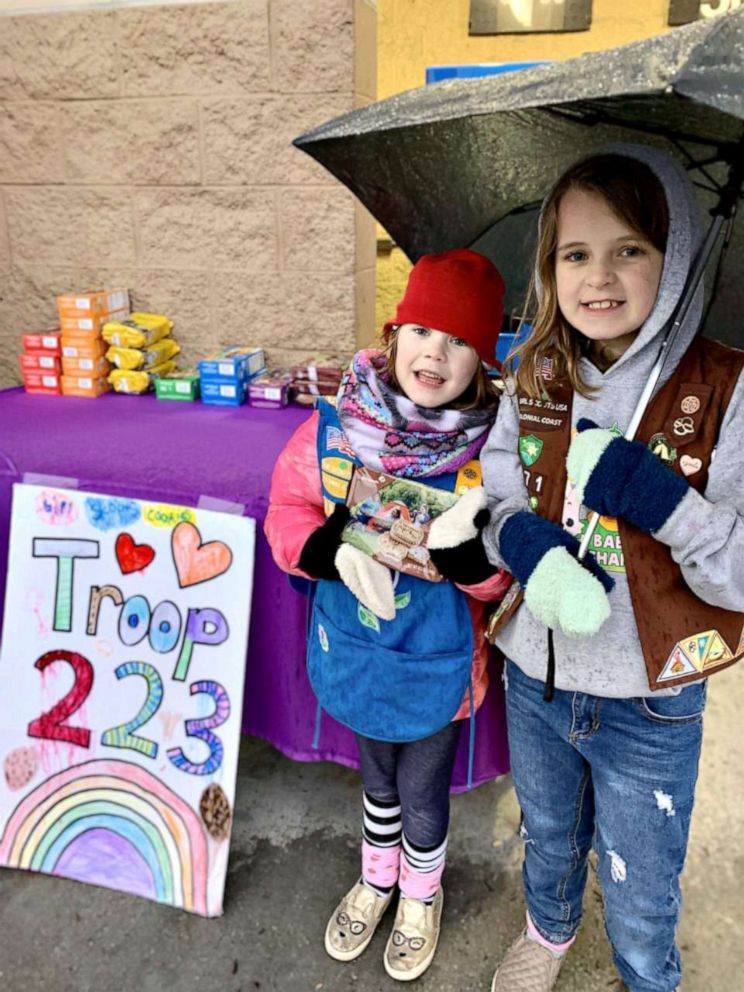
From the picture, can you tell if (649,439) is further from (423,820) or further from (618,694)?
(423,820)

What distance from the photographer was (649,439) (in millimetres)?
1177

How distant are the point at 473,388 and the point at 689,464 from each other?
0.47 metres

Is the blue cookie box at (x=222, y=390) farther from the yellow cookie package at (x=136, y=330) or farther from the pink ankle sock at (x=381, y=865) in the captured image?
the pink ankle sock at (x=381, y=865)

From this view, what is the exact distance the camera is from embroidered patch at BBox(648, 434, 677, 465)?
116 centimetres

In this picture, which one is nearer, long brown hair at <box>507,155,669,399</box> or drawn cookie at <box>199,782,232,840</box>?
long brown hair at <box>507,155,669,399</box>

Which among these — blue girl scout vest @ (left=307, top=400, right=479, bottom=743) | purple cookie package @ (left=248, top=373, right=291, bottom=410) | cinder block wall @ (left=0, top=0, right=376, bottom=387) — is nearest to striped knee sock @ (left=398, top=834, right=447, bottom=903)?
blue girl scout vest @ (left=307, top=400, right=479, bottom=743)

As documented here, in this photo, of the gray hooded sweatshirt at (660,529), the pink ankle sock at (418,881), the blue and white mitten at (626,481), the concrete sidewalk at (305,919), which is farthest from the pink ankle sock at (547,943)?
the blue and white mitten at (626,481)

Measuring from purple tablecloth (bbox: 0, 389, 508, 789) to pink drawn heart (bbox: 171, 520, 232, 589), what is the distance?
0.27 feet

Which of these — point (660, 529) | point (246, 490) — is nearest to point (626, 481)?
point (660, 529)

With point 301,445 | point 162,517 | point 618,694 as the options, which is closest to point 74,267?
point 162,517

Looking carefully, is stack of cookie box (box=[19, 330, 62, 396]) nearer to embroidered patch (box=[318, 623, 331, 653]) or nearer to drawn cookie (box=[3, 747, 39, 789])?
drawn cookie (box=[3, 747, 39, 789])

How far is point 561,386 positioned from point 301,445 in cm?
58

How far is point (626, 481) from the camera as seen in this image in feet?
3.57

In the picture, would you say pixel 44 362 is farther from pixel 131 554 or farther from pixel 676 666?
pixel 676 666
